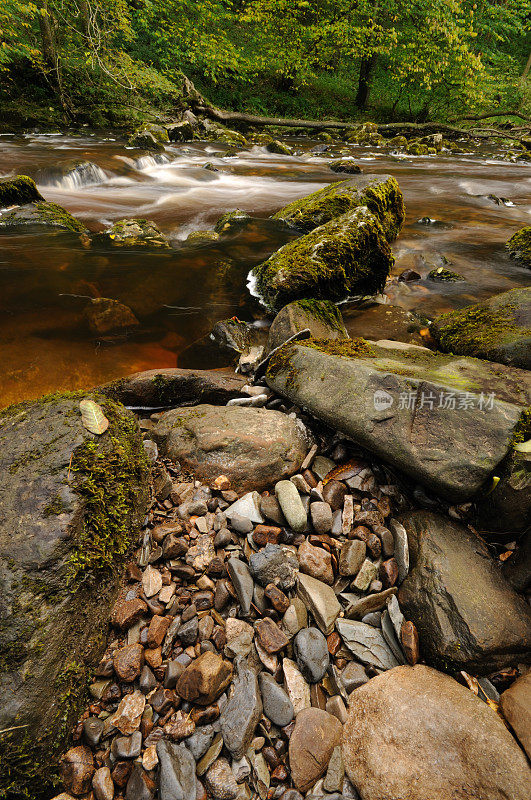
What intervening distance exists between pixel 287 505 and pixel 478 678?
49.2 inches

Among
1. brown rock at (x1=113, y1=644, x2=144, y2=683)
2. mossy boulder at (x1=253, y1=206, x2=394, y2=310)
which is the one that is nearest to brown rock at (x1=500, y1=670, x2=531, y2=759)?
brown rock at (x1=113, y1=644, x2=144, y2=683)

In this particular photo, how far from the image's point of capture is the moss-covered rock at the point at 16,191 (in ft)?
24.0

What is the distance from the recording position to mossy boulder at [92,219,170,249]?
21.5ft

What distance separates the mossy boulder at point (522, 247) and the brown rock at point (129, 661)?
26.4 feet

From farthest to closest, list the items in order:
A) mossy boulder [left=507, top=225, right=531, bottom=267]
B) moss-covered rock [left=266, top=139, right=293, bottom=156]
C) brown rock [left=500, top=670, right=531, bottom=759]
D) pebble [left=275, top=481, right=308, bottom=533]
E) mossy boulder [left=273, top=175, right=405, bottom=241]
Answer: moss-covered rock [left=266, top=139, right=293, bottom=156]
mossy boulder [left=507, top=225, right=531, bottom=267]
mossy boulder [left=273, top=175, right=405, bottom=241]
pebble [left=275, top=481, right=308, bottom=533]
brown rock [left=500, top=670, right=531, bottom=759]

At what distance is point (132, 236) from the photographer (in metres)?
6.78

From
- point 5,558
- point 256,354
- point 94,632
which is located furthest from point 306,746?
point 256,354

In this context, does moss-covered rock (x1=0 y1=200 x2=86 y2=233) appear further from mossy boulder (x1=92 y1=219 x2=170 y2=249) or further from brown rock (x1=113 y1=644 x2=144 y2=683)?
brown rock (x1=113 y1=644 x2=144 y2=683)

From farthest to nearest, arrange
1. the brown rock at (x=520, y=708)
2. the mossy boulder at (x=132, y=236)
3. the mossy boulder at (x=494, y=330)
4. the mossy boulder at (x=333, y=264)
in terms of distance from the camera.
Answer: the mossy boulder at (x=132, y=236) < the mossy boulder at (x=333, y=264) < the mossy boulder at (x=494, y=330) < the brown rock at (x=520, y=708)

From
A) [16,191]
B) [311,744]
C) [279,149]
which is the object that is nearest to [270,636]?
[311,744]

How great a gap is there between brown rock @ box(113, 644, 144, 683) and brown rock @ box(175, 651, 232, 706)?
0.22 meters

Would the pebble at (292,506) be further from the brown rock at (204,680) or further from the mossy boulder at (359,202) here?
the mossy boulder at (359,202)

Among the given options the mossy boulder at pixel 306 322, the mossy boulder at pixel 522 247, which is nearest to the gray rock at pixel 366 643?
the mossy boulder at pixel 306 322

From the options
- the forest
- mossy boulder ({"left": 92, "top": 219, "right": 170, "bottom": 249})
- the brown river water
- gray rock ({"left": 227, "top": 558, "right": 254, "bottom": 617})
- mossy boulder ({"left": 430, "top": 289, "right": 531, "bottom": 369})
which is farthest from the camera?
the forest
